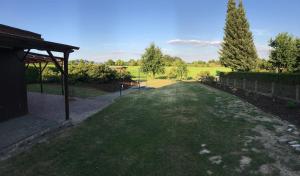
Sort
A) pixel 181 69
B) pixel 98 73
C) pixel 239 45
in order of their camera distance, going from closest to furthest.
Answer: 1. pixel 98 73
2. pixel 239 45
3. pixel 181 69

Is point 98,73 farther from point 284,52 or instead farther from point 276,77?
point 284,52

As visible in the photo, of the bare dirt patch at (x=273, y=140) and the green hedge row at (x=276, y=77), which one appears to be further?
the green hedge row at (x=276, y=77)

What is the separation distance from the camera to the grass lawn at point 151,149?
499 cm

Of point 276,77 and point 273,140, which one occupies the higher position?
→ point 276,77

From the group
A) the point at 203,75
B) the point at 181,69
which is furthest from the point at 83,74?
the point at 181,69

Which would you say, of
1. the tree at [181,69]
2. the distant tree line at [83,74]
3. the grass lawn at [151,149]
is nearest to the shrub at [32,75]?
the distant tree line at [83,74]

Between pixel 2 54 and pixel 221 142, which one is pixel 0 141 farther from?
pixel 221 142

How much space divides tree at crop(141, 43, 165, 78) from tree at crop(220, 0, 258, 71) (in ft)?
32.8

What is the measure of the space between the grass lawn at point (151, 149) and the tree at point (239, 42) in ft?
79.6

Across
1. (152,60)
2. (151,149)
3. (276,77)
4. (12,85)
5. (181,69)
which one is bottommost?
(151,149)

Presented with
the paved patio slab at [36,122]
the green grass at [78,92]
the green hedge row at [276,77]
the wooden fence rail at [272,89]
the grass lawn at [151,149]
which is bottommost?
the grass lawn at [151,149]

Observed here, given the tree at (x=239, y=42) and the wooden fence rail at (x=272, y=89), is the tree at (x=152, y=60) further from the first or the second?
the wooden fence rail at (x=272, y=89)

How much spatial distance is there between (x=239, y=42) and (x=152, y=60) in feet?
42.4

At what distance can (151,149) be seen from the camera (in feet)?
20.2
